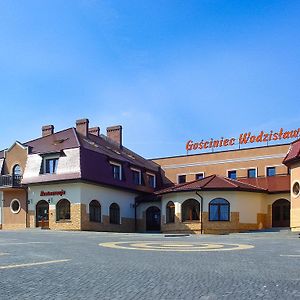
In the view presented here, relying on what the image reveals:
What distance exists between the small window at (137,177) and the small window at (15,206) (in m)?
10.3

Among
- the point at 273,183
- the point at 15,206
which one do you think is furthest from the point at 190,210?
the point at 15,206

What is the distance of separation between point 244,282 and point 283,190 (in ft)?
105

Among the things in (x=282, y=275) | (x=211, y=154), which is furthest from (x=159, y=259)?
(x=211, y=154)

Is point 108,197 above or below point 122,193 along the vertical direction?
below

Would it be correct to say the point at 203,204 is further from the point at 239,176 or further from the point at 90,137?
the point at 90,137

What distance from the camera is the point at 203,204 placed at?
35094 millimetres

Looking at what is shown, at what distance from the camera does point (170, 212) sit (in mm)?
37000

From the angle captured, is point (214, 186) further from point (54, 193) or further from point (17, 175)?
point (17, 175)

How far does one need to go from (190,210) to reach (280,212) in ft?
26.6

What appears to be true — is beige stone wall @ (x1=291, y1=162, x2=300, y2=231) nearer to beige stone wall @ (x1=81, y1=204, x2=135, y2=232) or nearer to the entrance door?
beige stone wall @ (x1=81, y1=204, x2=135, y2=232)

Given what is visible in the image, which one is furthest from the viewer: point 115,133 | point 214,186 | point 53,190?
point 115,133

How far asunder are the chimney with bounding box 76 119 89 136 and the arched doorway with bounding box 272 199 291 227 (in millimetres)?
17857

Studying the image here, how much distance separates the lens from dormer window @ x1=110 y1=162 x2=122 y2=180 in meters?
38.8

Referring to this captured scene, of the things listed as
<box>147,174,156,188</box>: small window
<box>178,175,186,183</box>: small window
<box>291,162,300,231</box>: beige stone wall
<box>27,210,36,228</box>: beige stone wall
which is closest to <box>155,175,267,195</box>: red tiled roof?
<box>291,162,300,231</box>: beige stone wall
